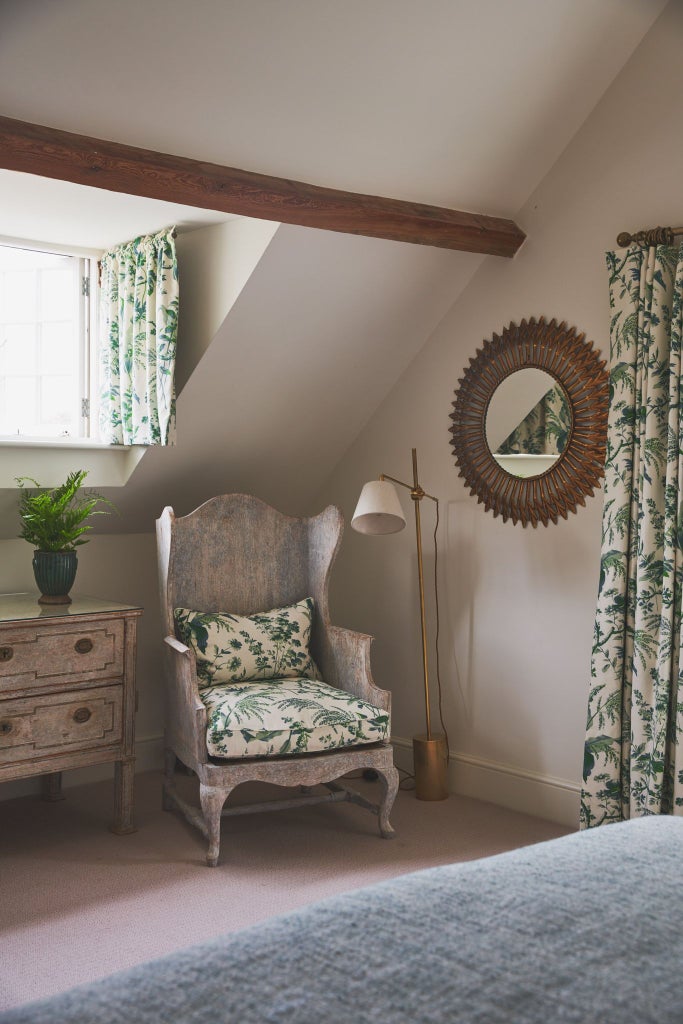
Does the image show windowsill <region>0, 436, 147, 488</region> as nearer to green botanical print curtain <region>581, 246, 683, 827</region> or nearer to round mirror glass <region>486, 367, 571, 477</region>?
round mirror glass <region>486, 367, 571, 477</region>

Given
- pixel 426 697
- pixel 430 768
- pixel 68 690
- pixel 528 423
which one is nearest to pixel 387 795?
pixel 430 768

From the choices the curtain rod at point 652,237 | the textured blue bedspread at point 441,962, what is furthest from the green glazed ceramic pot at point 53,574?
the textured blue bedspread at point 441,962

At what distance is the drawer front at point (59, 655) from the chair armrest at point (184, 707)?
0.21 meters

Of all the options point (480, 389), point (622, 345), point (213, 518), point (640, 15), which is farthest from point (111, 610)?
point (640, 15)

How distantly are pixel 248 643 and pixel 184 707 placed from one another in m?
0.35

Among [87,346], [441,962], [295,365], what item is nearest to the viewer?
[441,962]

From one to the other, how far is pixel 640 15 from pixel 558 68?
11.7 inches

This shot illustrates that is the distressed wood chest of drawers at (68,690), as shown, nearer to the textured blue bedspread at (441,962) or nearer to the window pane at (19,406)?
the window pane at (19,406)

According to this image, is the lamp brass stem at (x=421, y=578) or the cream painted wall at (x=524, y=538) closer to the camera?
the cream painted wall at (x=524, y=538)

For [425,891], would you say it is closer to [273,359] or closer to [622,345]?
[622,345]

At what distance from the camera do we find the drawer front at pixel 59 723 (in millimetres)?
2951

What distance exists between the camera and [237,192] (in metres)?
2.77

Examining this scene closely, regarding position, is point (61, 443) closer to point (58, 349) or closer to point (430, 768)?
point (58, 349)

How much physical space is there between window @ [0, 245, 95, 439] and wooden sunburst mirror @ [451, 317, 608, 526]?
1.51 meters
